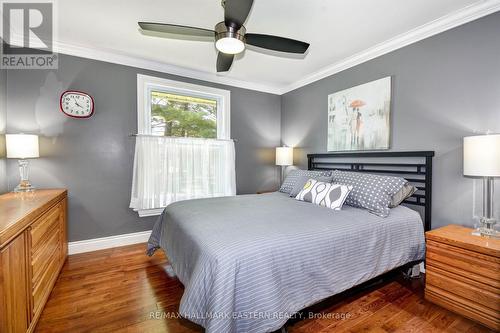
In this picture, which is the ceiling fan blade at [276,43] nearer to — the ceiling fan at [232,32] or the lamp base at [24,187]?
the ceiling fan at [232,32]

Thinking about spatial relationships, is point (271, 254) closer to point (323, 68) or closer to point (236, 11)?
point (236, 11)

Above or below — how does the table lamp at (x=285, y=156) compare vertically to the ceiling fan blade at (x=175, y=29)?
below

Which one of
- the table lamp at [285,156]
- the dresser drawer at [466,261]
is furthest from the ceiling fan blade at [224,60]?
the dresser drawer at [466,261]

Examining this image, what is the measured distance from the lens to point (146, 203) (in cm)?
307

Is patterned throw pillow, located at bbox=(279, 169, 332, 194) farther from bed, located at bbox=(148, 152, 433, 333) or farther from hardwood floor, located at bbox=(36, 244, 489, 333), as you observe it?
hardwood floor, located at bbox=(36, 244, 489, 333)

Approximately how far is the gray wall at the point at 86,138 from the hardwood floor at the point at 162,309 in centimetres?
81

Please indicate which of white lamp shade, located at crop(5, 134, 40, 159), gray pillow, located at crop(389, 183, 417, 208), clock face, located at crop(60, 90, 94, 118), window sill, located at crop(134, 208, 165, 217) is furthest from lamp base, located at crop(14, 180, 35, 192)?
gray pillow, located at crop(389, 183, 417, 208)

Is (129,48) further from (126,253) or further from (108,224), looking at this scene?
(126,253)

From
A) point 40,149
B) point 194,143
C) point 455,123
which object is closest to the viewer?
point 455,123

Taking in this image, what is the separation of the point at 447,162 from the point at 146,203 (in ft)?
11.4

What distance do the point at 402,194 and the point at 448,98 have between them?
102cm

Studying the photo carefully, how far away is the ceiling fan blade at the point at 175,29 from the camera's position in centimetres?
169

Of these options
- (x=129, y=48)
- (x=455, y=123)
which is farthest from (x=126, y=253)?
(x=455, y=123)

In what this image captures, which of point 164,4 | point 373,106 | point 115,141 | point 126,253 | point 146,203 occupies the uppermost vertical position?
point 164,4
